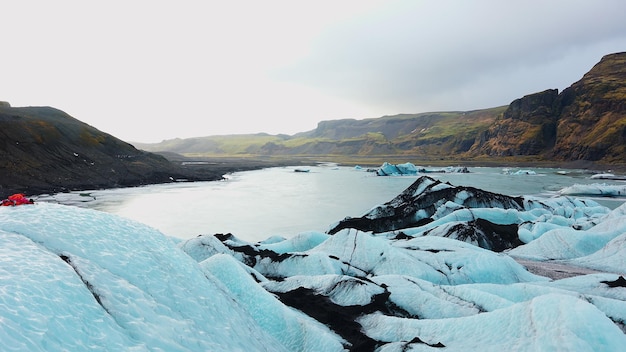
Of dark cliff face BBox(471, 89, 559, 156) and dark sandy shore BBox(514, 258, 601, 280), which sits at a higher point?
dark cliff face BBox(471, 89, 559, 156)

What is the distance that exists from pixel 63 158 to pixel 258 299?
46.7 m

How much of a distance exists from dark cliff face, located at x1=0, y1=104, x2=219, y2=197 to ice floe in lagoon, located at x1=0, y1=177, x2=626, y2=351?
3492cm

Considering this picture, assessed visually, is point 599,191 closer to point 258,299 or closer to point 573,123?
point 258,299

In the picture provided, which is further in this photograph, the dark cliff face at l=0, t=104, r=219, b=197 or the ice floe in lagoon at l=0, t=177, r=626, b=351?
the dark cliff face at l=0, t=104, r=219, b=197

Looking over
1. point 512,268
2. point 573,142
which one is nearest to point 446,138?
point 573,142

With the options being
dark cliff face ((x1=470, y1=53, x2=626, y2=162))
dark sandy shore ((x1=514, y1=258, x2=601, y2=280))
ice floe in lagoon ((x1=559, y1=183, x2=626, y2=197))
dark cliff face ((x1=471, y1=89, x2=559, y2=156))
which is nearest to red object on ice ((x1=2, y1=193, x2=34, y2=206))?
dark sandy shore ((x1=514, y1=258, x2=601, y2=280))

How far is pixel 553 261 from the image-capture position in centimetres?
973

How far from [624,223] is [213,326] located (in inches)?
480

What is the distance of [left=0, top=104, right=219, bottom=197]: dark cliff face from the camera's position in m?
35.2

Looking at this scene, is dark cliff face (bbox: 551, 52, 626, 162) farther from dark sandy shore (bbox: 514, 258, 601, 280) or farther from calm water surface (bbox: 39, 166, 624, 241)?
dark sandy shore (bbox: 514, 258, 601, 280)

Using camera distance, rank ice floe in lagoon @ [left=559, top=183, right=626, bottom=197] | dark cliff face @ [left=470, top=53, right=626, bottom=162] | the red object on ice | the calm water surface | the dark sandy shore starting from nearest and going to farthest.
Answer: the red object on ice
the dark sandy shore
the calm water surface
ice floe in lagoon @ [left=559, top=183, right=626, bottom=197]
dark cliff face @ [left=470, top=53, right=626, bottom=162]

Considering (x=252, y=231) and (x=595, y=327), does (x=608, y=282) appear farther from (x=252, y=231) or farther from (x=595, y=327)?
(x=252, y=231)

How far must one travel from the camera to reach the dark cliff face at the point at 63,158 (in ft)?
116

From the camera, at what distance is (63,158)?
137 ft
